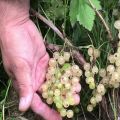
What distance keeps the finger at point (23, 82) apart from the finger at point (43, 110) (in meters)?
0.07

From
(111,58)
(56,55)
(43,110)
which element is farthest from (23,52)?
(111,58)

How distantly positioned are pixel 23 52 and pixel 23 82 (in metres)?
0.12

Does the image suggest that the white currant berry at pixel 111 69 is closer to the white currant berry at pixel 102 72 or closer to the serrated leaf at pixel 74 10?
the white currant berry at pixel 102 72

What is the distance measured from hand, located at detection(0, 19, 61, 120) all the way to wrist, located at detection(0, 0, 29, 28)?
2 centimetres

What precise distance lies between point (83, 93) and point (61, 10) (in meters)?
0.37

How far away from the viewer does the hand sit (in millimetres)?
1557

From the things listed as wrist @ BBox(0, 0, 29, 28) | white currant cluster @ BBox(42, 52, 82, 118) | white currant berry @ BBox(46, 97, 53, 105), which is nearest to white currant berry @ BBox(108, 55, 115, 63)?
white currant cluster @ BBox(42, 52, 82, 118)

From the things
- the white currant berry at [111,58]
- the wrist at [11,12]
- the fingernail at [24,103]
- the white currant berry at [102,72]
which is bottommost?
the fingernail at [24,103]

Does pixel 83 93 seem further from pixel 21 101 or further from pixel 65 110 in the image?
pixel 21 101

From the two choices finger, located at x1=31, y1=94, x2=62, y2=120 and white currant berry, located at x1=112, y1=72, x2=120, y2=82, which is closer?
white currant berry, located at x1=112, y1=72, x2=120, y2=82

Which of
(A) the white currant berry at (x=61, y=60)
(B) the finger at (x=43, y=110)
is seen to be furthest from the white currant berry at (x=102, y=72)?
(B) the finger at (x=43, y=110)

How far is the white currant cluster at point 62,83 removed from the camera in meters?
1.46

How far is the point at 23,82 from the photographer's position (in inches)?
60.8

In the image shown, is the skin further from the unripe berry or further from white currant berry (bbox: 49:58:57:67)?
the unripe berry
